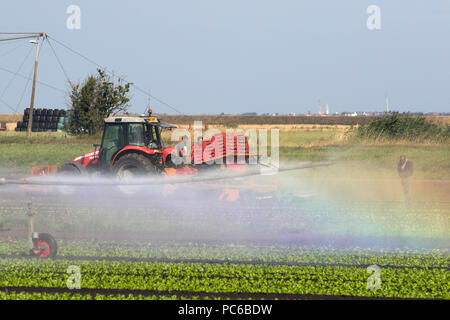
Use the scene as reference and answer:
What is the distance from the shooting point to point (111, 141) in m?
15.4

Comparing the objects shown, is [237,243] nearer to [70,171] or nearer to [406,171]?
[70,171]

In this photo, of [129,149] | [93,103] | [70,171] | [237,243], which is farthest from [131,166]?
[93,103]

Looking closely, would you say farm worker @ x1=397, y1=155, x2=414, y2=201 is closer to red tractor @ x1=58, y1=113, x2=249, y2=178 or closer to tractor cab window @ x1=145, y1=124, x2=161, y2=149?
red tractor @ x1=58, y1=113, x2=249, y2=178

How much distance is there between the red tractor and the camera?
14844 mm

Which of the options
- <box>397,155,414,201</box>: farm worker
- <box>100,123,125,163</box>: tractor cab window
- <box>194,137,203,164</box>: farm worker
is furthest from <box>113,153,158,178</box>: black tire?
<box>397,155,414,201</box>: farm worker

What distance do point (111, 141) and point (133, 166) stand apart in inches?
44.2

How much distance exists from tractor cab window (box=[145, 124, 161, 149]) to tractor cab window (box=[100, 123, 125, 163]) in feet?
2.07

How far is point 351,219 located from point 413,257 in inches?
194

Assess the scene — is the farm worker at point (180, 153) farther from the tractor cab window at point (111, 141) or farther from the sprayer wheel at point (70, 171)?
the sprayer wheel at point (70, 171)

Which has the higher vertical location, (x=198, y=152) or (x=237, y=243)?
(x=198, y=152)

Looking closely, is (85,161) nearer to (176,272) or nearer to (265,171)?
(265,171)

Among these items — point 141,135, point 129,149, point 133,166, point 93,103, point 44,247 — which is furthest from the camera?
point 93,103

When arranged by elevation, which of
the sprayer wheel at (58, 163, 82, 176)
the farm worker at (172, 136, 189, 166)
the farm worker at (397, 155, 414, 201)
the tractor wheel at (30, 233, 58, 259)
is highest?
the farm worker at (172, 136, 189, 166)

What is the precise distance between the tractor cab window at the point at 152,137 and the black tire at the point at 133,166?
515mm
